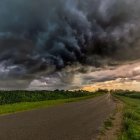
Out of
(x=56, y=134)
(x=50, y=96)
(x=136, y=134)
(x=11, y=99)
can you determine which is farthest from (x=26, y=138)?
(x=50, y=96)

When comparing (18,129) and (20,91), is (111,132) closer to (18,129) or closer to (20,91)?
(18,129)

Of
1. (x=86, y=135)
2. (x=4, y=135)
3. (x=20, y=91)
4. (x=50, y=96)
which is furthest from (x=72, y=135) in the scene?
(x=50, y=96)

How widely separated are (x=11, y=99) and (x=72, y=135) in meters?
56.4

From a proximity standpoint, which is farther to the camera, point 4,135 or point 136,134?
point 136,134

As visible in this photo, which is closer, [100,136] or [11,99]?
[100,136]

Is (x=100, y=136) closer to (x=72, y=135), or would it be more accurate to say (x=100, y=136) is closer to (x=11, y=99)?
(x=72, y=135)

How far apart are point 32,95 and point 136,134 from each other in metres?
70.6

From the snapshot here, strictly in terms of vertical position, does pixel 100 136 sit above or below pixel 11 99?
below

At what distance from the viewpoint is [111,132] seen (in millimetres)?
21234

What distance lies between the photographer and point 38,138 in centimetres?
1653

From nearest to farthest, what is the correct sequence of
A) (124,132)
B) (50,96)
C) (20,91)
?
(124,132) → (20,91) → (50,96)

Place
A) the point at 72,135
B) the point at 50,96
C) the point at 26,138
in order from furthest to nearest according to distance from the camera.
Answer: the point at 50,96, the point at 72,135, the point at 26,138

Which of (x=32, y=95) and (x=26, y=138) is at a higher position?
(x=32, y=95)

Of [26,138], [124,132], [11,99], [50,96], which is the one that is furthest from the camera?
[50,96]
